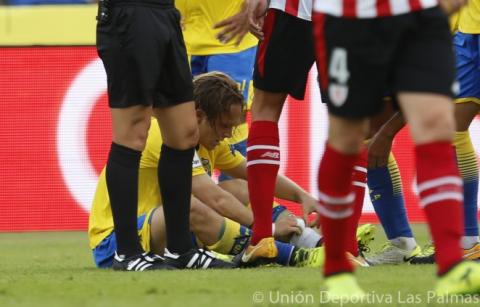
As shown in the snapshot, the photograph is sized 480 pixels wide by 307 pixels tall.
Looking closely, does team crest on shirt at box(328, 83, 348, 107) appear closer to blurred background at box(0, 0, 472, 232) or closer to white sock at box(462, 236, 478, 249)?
white sock at box(462, 236, 478, 249)

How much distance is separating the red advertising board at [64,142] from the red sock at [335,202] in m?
5.44

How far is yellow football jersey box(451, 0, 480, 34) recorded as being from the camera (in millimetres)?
6066

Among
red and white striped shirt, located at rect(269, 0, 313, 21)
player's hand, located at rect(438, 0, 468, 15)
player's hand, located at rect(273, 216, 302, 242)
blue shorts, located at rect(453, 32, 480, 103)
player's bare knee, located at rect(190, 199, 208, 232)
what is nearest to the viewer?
player's hand, located at rect(438, 0, 468, 15)

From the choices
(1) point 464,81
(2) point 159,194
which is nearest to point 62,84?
(2) point 159,194

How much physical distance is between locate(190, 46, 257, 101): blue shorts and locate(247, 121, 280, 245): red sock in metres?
1.77

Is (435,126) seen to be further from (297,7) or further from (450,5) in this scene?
(297,7)

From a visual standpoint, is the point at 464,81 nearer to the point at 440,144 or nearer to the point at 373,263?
the point at 373,263

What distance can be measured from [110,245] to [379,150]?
56.1 inches

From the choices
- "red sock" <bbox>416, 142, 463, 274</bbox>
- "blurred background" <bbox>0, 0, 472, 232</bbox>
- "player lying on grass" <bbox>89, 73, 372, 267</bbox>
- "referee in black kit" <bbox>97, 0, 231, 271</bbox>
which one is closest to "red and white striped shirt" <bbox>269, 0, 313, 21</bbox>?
"referee in black kit" <bbox>97, 0, 231, 271</bbox>

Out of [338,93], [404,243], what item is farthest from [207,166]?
[338,93]

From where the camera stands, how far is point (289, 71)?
18.6 ft

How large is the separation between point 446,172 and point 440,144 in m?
0.10

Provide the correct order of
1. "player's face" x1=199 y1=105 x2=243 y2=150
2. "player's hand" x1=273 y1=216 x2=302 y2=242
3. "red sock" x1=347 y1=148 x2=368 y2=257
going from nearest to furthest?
"red sock" x1=347 y1=148 x2=368 y2=257, "player's face" x1=199 y1=105 x2=243 y2=150, "player's hand" x1=273 y1=216 x2=302 y2=242

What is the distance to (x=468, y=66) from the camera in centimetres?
625
